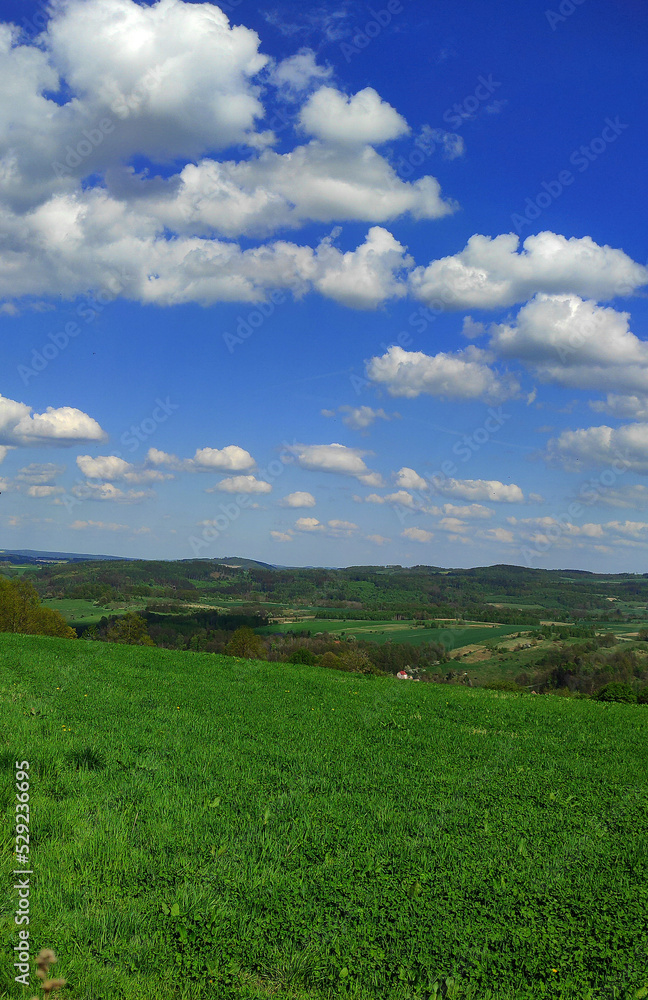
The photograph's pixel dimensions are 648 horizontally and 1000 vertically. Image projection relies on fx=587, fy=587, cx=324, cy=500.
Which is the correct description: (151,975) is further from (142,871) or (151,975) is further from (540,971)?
(540,971)

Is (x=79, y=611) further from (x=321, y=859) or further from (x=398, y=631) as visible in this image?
(x=321, y=859)

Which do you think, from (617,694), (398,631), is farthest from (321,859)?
(398,631)

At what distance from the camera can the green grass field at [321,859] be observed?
543 centimetres

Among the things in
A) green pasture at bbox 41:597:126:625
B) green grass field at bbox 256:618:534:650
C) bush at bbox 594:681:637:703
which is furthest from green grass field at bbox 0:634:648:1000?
green pasture at bbox 41:597:126:625

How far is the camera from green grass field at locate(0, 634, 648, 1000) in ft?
17.8

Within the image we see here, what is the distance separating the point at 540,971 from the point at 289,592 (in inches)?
7410

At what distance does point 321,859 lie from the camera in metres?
7.34

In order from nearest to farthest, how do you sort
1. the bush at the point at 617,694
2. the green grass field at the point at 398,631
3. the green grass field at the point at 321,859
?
the green grass field at the point at 321,859
the bush at the point at 617,694
the green grass field at the point at 398,631

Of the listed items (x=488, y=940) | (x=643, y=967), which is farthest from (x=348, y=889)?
(x=643, y=967)

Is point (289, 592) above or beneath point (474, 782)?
beneath

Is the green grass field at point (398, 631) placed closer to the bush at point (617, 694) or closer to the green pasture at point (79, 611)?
the green pasture at point (79, 611)

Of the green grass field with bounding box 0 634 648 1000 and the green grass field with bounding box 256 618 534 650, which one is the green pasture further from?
the green grass field with bounding box 0 634 648 1000

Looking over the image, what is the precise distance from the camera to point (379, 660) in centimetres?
9331

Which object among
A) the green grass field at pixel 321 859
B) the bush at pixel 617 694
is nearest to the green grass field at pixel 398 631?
the bush at pixel 617 694
